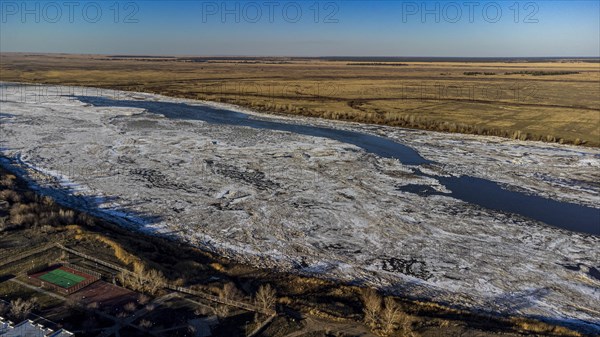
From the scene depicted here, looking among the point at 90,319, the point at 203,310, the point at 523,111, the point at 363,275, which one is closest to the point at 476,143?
the point at 523,111

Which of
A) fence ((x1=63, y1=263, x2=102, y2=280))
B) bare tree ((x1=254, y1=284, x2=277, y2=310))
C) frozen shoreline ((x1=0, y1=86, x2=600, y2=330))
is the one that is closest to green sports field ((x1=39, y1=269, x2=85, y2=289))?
fence ((x1=63, y1=263, x2=102, y2=280))

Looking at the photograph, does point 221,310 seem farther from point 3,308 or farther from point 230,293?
point 3,308

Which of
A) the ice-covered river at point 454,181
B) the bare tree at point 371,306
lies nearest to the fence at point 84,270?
the bare tree at point 371,306

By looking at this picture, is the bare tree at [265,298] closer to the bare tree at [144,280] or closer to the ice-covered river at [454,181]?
the bare tree at [144,280]

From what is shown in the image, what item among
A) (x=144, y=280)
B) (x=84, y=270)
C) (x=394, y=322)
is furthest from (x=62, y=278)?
(x=394, y=322)

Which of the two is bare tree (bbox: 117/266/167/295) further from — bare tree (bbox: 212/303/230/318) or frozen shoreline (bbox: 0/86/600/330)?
frozen shoreline (bbox: 0/86/600/330)

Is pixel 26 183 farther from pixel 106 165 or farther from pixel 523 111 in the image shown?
pixel 523 111
